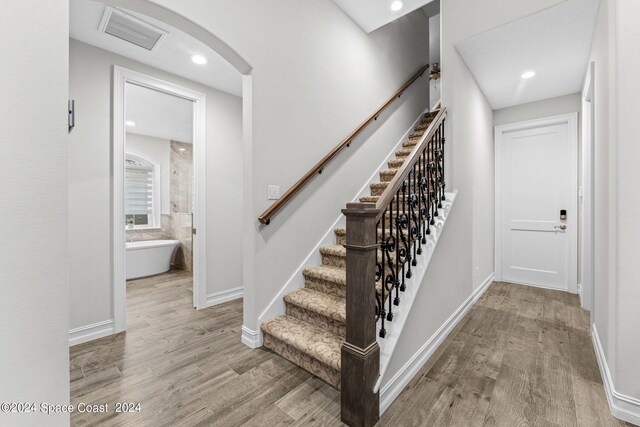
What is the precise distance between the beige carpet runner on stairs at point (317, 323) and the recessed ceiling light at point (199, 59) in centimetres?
219

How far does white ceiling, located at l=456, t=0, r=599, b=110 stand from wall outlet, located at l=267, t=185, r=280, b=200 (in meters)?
2.34

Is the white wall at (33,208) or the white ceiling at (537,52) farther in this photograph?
the white ceiling at (537,52)

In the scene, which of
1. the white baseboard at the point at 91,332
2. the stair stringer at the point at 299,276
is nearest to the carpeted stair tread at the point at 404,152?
the stair stringer at the point at 299,276

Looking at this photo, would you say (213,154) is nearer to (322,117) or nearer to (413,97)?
(322,117)

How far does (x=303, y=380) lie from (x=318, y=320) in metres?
0.44

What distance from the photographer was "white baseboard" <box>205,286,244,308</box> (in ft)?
10.6

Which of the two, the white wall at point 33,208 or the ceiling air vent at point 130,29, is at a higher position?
the ceiling air vent at point 130,29

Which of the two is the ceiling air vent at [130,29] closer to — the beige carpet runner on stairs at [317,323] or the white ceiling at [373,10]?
the white ceiling at [373,10]

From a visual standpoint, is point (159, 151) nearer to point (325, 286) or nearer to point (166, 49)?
point (166, 49)

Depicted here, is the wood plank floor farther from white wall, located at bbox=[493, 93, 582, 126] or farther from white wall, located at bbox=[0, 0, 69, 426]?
white wall, located at bbox=[493, 93, 582, 126]

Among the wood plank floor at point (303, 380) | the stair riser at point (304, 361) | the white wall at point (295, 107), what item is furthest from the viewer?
the white wall at point (295, 107)

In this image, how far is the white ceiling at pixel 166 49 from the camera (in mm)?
2084

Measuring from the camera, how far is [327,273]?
2.38m

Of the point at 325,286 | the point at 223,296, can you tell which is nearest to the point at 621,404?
the point at 325,286
